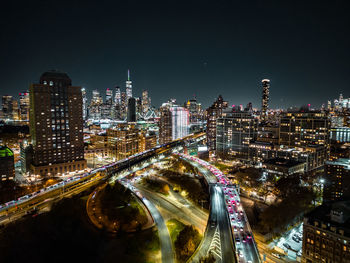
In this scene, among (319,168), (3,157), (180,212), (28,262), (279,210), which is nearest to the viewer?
(28,262)

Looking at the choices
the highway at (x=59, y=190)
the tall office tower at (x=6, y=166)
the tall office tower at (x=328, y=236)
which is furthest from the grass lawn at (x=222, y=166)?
the tall office tower at (x=6, y=166)

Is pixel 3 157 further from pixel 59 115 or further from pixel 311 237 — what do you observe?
pixel 311 237

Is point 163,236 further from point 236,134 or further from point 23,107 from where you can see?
point 23,107

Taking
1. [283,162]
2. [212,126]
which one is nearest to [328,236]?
[283,162]

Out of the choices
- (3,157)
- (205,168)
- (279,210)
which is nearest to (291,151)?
(205,168)

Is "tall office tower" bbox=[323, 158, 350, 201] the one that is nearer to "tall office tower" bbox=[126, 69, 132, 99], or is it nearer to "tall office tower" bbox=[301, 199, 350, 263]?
"tall office tower" bbox=[301, 199, 350, 263]

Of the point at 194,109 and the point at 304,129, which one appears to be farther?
the point at 194,109
